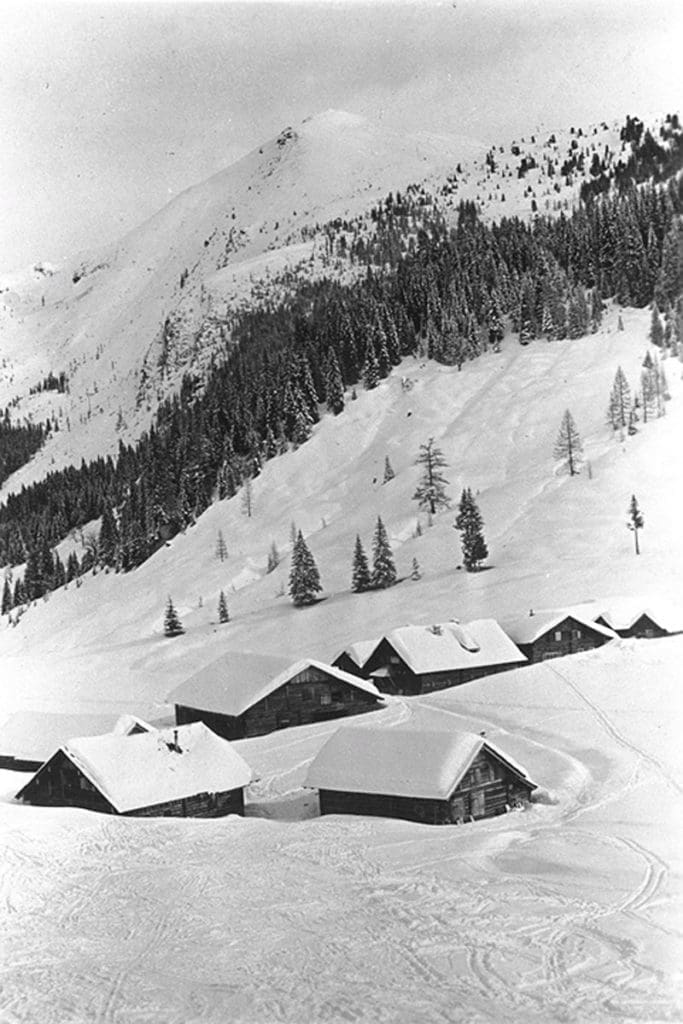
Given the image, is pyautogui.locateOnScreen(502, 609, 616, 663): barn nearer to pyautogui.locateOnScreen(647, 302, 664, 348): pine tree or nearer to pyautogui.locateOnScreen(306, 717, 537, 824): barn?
pyautogui.locateOnScreen(306, 717, 537, 824): barn

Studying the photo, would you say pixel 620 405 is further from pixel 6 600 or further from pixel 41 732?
pixel 6 600

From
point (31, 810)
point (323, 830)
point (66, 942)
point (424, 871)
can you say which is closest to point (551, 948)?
point (424, 871)

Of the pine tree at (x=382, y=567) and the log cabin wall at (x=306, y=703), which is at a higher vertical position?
the pine tree at (x=382, y=567)

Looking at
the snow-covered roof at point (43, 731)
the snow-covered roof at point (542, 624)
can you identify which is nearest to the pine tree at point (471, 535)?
the snow-covered roof at point (542, 624)

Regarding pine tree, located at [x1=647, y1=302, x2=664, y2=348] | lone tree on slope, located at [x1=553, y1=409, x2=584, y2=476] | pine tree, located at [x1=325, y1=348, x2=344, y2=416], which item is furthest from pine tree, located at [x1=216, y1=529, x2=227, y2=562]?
pine tree, located at [x1=647, y1=302, x2=664, y2=348]

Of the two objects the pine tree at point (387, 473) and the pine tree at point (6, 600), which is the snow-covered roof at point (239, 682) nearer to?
the pine tree at point (387, 473)

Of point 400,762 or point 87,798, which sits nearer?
point 400,762

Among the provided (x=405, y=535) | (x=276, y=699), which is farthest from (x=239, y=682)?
(x=405, y=535)

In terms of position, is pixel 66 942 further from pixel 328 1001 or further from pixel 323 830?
pixel 323 830
